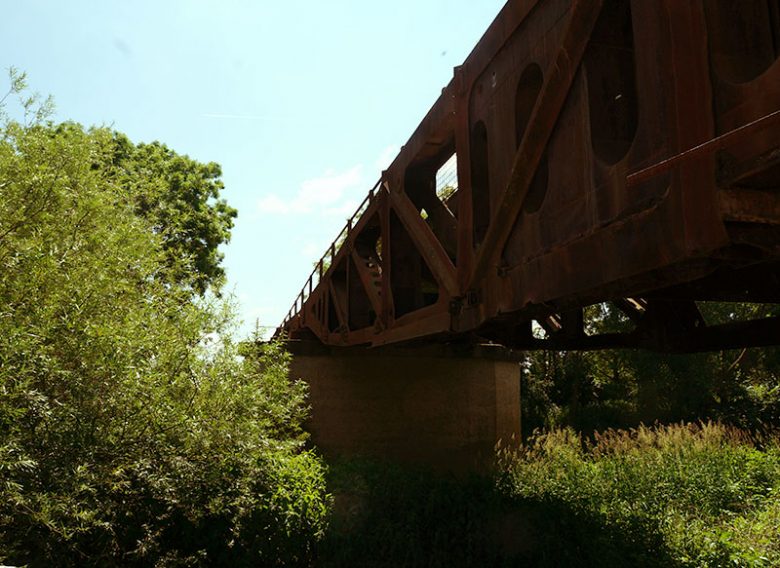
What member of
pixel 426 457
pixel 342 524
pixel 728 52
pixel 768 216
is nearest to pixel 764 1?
pixel 728 52

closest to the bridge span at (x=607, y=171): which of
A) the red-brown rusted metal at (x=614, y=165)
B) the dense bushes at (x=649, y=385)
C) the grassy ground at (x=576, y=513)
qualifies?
the red-brown rusted metal at (x=614, y=165)

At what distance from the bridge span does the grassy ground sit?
3401 mm

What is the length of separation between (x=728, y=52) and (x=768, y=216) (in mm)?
1030

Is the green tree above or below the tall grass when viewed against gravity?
above

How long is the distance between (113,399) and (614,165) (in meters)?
6.47

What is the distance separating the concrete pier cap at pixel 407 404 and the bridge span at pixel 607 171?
7476 mm

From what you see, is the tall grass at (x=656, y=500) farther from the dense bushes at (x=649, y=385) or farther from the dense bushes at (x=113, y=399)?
the dense bushes at (x=649, y=385)

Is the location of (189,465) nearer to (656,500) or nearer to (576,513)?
(576,513)

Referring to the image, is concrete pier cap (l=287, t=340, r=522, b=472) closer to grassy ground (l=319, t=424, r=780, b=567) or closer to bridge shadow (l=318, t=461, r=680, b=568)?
grassy ground (l=319, t=424, r=780, b=567)

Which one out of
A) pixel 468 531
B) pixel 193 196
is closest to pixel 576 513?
pixel 468 531

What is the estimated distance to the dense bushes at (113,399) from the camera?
689 centimetres

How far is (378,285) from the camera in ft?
36.9

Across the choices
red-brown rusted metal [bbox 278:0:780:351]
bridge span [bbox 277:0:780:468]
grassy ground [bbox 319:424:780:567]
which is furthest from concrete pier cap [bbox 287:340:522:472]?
red-brown rusted metal [bbox 278:0:780:351]

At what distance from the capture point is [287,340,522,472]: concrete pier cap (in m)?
16.0
